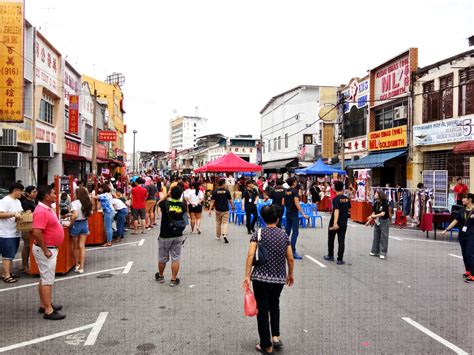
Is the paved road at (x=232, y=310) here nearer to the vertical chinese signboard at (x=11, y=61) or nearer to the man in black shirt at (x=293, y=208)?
the man in black shirt at (x=293, y=208)

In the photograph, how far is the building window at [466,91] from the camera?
16.6m

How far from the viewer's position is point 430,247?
1134 centimetres

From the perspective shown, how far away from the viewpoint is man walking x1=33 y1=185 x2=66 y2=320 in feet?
17.4

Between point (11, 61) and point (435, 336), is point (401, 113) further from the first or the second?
point (435, 336)

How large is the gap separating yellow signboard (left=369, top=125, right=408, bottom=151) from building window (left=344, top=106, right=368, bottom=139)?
168 cm

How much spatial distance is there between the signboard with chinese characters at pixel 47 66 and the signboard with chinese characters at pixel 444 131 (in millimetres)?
17136

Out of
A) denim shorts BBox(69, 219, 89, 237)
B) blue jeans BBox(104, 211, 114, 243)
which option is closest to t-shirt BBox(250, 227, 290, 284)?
denim shorts BBox(69, 219, 89, 237)

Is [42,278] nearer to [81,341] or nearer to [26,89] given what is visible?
[81,341]

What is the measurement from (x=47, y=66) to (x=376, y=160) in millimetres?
16838

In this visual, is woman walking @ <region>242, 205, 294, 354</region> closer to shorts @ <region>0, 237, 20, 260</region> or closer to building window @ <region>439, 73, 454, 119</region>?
shorts @ <region>0, 237, 20, 260</region>

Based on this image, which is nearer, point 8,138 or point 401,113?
point 8,138

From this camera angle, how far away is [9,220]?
23.4 feet

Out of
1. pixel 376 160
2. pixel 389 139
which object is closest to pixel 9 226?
pixel 376 160

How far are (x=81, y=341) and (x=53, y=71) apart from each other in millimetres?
18234
